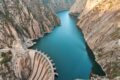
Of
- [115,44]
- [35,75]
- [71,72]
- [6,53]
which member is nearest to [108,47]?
[115,44]

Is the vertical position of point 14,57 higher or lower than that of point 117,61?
higher

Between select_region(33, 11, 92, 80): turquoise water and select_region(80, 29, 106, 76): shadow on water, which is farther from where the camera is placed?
select_region(80, 29, 106, 76): shadow on water

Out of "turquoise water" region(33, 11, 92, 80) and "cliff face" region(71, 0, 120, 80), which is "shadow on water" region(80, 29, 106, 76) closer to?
"cliff face" region(71, 0, 120, 80)

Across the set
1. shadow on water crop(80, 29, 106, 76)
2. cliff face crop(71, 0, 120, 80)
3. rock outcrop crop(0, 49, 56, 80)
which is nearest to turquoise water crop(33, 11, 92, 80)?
shadow on water crop(80, 29, 106, 76)

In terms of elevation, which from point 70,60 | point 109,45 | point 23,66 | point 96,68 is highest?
point 23,66

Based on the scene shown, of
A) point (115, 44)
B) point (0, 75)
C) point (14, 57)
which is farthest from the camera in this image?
point (115, 44)

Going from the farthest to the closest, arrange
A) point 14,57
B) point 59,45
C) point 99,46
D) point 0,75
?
point 59,45 → point 99,46 → point 14,57 → point 0,75

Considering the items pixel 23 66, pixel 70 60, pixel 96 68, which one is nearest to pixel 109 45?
pixel 96 68

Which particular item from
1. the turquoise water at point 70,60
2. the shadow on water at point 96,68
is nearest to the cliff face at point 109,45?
the shadow on water at point 96,68

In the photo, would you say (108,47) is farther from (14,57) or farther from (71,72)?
(14,57)

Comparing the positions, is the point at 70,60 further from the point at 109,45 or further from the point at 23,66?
the point at 23,66

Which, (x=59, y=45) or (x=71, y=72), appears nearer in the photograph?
(x=71, y=72)
